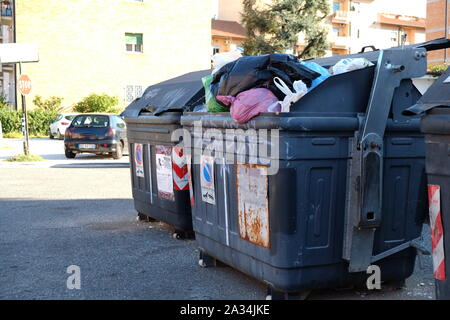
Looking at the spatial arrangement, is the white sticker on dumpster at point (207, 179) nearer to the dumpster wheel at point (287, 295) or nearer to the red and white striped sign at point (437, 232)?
the dumpster wheel at point (287, 295)

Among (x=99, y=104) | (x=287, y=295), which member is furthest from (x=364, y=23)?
(x=287, y=295)

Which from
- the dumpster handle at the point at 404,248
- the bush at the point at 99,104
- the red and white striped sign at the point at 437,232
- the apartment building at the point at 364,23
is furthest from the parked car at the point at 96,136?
the apartment building at the point at 364,23

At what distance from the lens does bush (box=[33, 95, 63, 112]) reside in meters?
36.0

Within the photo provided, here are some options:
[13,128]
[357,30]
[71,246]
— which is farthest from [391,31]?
[71,246]

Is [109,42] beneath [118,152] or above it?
above

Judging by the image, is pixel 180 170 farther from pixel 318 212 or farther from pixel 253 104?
pixel 318 212

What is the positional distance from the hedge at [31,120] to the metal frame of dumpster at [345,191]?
30.0 m

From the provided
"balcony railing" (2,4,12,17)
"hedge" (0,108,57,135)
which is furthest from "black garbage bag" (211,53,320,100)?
"balcony railing" (2,4,12,17)

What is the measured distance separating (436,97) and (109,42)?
36291mm

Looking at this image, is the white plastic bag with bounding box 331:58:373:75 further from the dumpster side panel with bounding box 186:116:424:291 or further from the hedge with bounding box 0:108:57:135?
the hedge with bounding box 0:108:57:135

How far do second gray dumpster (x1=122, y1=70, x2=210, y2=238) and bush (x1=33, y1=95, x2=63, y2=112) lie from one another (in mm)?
29477

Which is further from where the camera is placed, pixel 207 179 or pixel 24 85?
pixel 24 85

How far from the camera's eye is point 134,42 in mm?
39219

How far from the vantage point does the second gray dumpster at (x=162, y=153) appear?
6.61m
